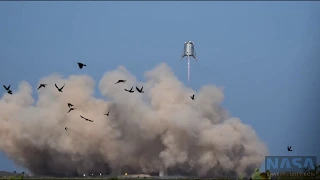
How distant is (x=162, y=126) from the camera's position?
91938 millimetres

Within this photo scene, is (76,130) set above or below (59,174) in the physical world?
above

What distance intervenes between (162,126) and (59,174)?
1658cm

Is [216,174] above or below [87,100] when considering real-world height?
below

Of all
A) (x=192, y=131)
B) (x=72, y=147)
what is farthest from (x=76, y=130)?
(x=192, y=131)

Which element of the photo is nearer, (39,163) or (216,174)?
(216,174)

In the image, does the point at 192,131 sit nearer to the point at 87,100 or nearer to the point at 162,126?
the point at 162,126

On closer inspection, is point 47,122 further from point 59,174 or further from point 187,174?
point 187,174

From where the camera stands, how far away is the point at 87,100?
96.4m

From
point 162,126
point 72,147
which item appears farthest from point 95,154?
point 162,126

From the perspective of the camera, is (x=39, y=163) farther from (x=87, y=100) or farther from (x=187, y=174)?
(x=187, y=174)

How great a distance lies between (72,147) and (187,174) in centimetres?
1709

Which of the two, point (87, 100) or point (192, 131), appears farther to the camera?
point (87, 100)

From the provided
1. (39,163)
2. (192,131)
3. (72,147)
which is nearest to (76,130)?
(72,147)

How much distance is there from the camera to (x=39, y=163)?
96.6 m
